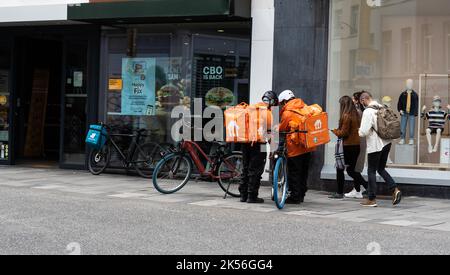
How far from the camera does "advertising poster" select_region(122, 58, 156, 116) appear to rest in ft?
47.5

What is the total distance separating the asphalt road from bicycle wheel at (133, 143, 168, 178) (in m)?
3.96

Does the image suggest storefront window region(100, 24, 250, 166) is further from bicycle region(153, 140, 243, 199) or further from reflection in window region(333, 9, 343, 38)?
bicycle region(153, 140, 243, 199)

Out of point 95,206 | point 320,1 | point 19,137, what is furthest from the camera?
point 19,137

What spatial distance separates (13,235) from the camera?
7230 millimetres

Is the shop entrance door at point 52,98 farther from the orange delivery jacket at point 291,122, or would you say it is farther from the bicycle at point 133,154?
the orange delivery jacket at point 291,122

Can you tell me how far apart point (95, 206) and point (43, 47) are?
342 inches

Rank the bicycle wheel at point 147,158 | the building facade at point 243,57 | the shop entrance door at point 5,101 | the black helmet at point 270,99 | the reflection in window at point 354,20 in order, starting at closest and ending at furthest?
1. the black helmet at point 270,99
2. the building facade at point 243,57
3. the reflection in window at point 354,20
4. the bicycle wheel at point 147,158
5. the shop entrance door at point 5,101

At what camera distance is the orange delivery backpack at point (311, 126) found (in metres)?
10.1

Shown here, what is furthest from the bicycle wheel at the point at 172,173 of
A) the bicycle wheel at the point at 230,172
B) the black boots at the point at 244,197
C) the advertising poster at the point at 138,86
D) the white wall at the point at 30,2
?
the white wall at the point at 30,2

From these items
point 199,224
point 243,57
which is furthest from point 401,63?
point 199,224

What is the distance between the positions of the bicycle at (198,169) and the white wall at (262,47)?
2213 millimetres

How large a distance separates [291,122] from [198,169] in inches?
75.5
